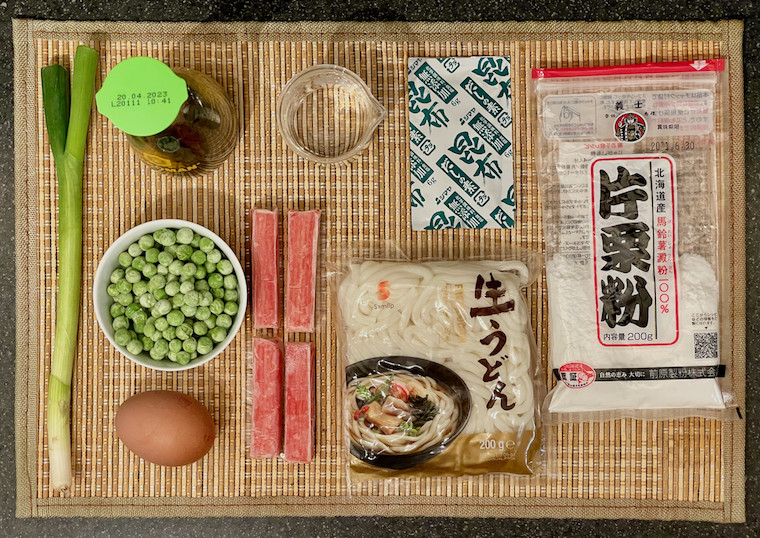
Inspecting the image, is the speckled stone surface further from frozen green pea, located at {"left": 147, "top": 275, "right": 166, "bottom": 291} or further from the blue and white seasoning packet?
frozen green pea, located at {"left": 147, "top": 275, "right": 166, "bottom": 291}

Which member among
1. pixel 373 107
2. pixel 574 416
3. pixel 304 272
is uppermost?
pixel 373 107

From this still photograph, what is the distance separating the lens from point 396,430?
957mm

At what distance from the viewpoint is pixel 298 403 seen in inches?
39.4

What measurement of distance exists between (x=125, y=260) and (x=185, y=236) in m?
0.11

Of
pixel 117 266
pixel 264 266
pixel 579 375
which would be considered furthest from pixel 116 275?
pixel 579 375

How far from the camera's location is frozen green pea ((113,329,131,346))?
0.92 m

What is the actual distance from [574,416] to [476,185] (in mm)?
478

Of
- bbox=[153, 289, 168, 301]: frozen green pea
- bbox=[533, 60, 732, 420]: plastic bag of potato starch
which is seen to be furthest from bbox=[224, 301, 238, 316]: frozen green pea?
bbox=[533, 60, 732, 420]: plastic bag of potato starch

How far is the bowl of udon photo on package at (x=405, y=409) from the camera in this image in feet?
3.12

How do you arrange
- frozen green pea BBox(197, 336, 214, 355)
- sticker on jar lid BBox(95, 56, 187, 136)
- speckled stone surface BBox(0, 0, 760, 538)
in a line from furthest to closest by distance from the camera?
speckled stone surface BBox(0, 0, 760, 538), frozen green pea BBox(197, 336, 214, 355), sticker on jar lid BBox(95, 56, 187, 136)

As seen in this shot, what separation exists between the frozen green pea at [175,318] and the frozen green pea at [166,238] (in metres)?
0.12

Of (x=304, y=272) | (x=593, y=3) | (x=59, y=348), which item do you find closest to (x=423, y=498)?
(x=304, y=272)

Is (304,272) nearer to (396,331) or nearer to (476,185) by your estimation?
(396,331)

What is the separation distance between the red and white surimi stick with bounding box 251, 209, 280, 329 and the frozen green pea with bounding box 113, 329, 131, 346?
0.73 feet
